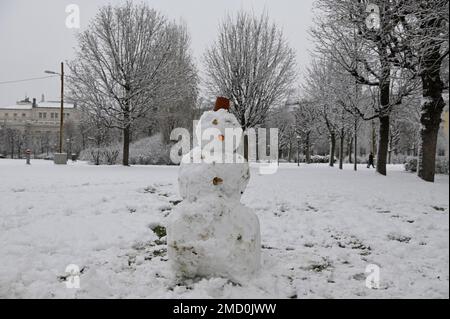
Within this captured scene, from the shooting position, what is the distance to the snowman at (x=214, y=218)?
3502 millimetres

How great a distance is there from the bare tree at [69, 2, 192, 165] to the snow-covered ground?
10515 millimetres

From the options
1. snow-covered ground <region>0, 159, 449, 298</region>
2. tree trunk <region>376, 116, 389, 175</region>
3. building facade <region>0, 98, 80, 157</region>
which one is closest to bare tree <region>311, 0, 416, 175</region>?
tree trunk <region>376, 116, 389, 175</region>

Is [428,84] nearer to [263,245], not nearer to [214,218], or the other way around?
[263,245]

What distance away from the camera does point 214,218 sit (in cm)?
352

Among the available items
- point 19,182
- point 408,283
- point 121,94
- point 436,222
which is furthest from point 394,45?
point 121,94

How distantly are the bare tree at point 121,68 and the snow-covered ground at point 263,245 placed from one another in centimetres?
1051

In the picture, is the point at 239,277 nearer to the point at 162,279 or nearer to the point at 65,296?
the point at 162,279

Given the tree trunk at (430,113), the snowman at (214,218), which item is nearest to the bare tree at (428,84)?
the tree trunk at (430,113)

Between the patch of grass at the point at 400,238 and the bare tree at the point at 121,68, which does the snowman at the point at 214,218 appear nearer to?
the patch of grass at the point at 400,238

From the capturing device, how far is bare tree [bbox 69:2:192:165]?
18.7 m

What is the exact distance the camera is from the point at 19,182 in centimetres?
1023

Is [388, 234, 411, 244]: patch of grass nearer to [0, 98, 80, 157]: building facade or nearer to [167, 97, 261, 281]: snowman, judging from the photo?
[167, 97, 261, 281]: snowman

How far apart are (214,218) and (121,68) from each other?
1735 centimetres

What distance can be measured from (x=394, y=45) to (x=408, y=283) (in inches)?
400
